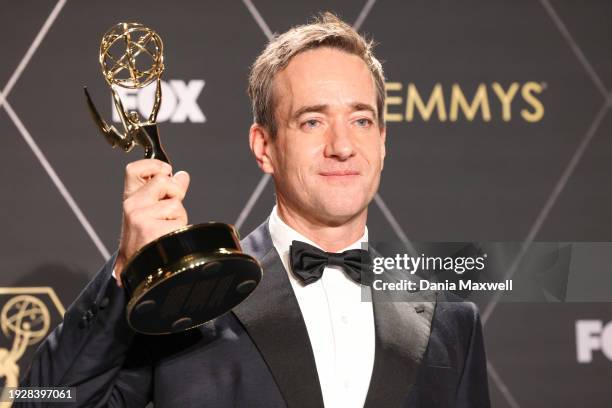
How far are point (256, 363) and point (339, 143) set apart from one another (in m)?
0.49

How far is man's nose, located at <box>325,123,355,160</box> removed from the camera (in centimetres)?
200

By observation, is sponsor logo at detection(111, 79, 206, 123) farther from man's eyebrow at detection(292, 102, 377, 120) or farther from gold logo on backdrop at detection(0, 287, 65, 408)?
man's eyebrow at detection(292, 102, 377, 120)

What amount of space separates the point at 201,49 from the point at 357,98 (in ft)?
3.21

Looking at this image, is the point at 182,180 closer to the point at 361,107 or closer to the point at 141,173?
the point at 141,173

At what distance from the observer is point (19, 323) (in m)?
2.82

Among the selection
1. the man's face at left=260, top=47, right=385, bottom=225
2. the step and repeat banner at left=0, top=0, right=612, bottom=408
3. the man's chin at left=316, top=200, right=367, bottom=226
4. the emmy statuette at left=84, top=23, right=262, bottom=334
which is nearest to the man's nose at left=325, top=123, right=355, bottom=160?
the man's face at left=260, top=47, right=385, bottom=225

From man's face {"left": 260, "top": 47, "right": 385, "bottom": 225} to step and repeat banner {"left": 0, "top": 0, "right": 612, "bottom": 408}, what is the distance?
789mm

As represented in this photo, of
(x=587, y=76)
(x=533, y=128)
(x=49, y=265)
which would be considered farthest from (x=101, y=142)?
(x=587, y=76)

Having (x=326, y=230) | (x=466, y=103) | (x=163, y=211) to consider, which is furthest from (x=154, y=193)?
(x=466, y=103)

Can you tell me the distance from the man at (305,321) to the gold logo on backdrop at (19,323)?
947 millimetres

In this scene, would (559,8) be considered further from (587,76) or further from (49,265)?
(49,265)

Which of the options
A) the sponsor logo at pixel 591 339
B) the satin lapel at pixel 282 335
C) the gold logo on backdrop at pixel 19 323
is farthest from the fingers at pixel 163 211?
the sponsor logo at pixel 591 339

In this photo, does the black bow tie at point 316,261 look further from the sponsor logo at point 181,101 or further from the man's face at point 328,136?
the sponsor logo at point 181,101

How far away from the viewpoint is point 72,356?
1.71 m
